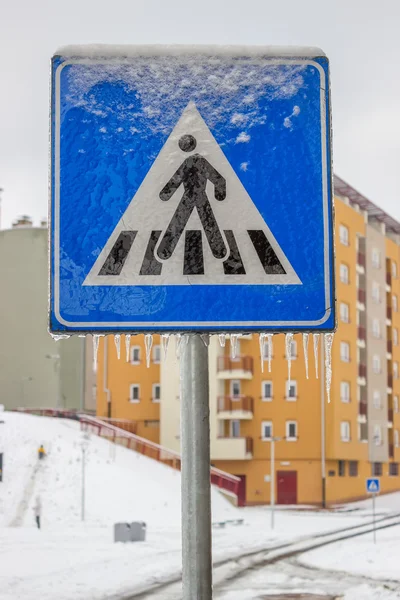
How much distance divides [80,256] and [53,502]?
5226cm

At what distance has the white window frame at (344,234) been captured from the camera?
78438 mm

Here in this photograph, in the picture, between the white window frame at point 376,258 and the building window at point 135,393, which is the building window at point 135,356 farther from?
the white window frame at point 376,258

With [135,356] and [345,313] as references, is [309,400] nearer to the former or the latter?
[345,313]

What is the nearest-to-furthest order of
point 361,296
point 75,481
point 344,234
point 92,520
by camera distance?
point 92,520
point 75,481
point 344,234
point 361,296

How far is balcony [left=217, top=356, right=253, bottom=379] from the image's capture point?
74.5m

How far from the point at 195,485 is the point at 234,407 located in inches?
2834

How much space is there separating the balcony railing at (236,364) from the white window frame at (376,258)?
51.0ft

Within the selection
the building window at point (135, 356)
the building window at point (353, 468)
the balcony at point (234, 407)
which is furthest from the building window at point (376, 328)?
the building window at point (135, 356)

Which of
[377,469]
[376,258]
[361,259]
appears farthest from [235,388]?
[376,258]

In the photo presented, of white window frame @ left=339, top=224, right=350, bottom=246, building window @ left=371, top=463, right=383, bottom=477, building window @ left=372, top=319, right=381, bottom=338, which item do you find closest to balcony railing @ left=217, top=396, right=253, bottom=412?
white window frame @ left=339, top=224, right=350, bottom=246

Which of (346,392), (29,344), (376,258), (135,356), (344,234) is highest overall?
(344,234)

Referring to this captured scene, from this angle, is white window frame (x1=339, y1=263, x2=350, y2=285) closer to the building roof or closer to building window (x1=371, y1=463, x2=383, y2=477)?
the building roof

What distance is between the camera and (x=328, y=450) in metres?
74.2

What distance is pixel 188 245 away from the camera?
103 inches
